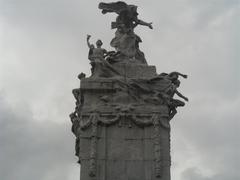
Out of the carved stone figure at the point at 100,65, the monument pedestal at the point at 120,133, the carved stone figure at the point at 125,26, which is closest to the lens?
the monument pedestal at the point at 120,133

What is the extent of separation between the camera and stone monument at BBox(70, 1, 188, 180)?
19.6 metres

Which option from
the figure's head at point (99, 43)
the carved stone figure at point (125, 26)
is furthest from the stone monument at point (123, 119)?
the carved stone figure at point (125, 26)

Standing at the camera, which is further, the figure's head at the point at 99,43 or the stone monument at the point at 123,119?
the figure's head at the point at 99,43

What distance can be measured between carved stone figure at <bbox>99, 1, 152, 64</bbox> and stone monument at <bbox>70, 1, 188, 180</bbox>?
104cm

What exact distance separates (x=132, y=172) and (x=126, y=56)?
5299mm

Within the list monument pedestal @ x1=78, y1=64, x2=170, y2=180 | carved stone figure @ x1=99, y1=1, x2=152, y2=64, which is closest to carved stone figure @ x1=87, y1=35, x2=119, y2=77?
monument pedestal @ x1=78, y1=64, x2=170, y2=180

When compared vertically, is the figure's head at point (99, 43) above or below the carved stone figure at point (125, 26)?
below

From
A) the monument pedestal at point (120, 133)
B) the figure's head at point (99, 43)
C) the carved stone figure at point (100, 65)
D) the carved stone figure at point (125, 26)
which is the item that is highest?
the carved stone figure at point (125, 26)

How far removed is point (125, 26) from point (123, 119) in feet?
16.3

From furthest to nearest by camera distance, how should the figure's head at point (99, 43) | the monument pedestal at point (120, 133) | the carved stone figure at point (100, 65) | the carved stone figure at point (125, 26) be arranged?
the carved stone figure at point (125, 26)
the figure's head at point (99, 43)
the carved stone figure at point (100, 65)
the monument pedestal at point (120, 133)

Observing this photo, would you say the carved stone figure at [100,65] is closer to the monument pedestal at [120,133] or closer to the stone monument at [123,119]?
the stone monument at [123,119]

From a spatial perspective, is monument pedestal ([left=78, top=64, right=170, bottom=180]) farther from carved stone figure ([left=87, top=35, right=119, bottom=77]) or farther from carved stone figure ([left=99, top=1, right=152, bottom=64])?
carved stone figure ([left=99, top=1, right=152, bottom=64])

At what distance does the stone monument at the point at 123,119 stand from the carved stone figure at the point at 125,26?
1.04 m

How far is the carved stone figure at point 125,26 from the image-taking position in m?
22.8
